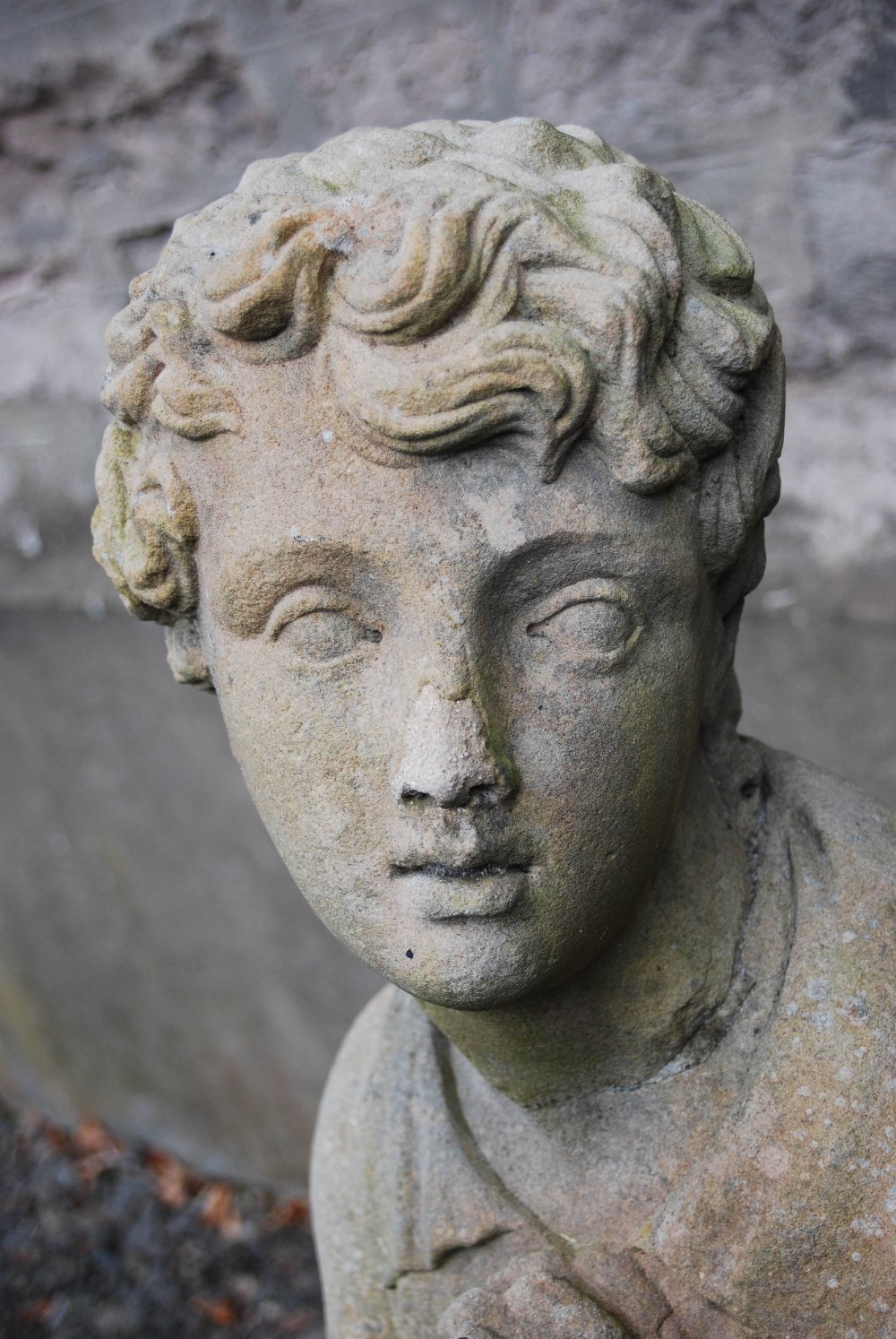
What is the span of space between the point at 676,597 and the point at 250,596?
0.30 metres

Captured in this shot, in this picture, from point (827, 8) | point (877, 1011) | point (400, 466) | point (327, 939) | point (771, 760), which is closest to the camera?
point (400, 466)

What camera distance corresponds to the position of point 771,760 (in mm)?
1224

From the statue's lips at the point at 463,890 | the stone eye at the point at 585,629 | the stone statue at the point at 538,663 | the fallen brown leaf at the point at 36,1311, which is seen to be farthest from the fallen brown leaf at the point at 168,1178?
the stone eye at the point at 585,629

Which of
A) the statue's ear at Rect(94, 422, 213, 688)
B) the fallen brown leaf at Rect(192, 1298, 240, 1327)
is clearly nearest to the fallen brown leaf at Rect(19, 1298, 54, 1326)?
the fallen brown leaf at Rect(192, 1298, 240, 1327)

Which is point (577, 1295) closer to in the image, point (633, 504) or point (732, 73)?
point (633, 504)

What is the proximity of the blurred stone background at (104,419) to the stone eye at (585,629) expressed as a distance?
96 centimetres

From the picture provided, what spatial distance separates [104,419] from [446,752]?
64.3 inches

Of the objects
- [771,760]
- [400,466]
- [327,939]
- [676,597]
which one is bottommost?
Answer: [327,939]

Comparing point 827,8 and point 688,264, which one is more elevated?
point 827,8

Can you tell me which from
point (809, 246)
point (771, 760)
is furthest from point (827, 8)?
point (771, 760)

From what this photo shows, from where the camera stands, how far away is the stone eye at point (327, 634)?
0.91 m

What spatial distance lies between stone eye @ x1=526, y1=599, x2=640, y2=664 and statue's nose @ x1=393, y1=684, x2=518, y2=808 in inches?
3.1

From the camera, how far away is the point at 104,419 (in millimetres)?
2309

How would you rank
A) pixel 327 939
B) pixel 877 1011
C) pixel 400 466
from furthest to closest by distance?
1. pixel 327 939
2. pixel 877 1011
3. pixel 400 466
